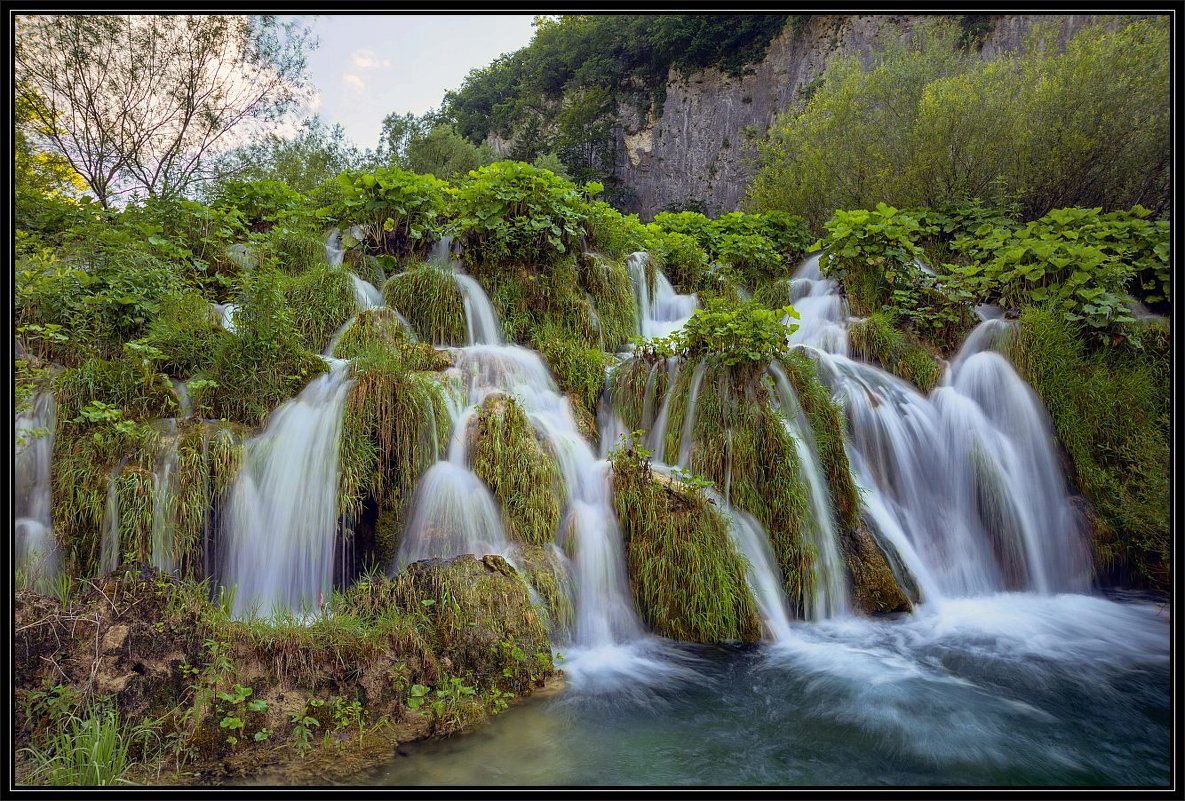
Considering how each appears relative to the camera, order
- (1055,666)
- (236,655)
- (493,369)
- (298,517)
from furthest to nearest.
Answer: (493,369) < (298,517) < (1055,666) < (236,655)

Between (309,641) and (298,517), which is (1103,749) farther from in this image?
(298,517)

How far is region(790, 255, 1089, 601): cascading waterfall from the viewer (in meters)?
5.85

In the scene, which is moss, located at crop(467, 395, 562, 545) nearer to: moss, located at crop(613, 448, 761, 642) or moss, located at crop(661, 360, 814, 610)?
moss, located at crop(613, 448, 761, 642)

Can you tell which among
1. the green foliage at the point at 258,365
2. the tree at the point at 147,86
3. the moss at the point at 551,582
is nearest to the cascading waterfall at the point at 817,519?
the moss at the point at 551,582

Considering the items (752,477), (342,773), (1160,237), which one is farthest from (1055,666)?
(1160,237)

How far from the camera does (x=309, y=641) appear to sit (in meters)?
3.40

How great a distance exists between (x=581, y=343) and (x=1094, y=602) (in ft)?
18.8

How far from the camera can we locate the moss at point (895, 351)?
7266mm

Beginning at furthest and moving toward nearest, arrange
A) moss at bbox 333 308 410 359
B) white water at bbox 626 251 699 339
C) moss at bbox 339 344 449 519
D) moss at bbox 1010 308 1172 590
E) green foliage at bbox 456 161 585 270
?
white water at bbox 626 251 699 339 → green foliage at bbox 456 161 585 270 → moss at bbox 333 308 410 359 → moss at bbox 1010 308 1172 590 → moss at bbox 339 344 449 519

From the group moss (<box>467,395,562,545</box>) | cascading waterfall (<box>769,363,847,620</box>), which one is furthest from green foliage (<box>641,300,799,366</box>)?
moss (<box>467,395,562,545</box>)

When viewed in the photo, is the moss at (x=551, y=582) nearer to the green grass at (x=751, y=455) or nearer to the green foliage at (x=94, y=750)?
the green grass at (x=751, y=455)

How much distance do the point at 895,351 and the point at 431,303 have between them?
578cm

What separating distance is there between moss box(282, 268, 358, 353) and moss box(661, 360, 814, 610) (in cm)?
385

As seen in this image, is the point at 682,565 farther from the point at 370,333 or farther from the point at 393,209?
the point at 393,209
